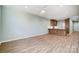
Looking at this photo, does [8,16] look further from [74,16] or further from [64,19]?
[74,16]

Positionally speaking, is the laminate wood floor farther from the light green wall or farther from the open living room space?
the light green wall

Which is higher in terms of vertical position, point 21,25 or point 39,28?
point 21,25

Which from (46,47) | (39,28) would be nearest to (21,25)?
(39,28)

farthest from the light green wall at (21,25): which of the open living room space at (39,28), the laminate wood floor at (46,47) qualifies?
the laminate wood floor at (46,47)

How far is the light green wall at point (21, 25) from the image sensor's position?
18.5 ft

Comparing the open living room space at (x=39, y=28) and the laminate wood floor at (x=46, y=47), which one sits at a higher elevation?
the open living room space at (x=39, y=28)

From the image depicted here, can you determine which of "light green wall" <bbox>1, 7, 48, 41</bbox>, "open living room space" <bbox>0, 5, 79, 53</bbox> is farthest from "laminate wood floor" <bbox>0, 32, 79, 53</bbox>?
"light green wall" <bbox>1, 7, 48, 41</bbox>

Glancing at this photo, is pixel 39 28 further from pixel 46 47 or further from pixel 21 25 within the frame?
pixel 46 47

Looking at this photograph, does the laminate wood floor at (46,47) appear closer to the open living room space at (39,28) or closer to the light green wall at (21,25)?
the open living room space at (39,28)

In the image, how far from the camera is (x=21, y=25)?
231 inches

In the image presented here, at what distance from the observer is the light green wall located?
5651mm

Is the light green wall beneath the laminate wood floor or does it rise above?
above
